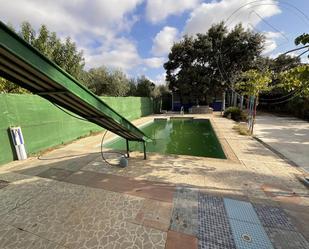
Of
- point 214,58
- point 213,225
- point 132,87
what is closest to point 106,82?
point 132,87

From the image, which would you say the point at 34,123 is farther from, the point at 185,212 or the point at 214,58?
the point at 214,58

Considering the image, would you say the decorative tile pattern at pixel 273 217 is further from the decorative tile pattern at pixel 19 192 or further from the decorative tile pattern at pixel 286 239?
A: the decorative tile pattern at pixel 19 192

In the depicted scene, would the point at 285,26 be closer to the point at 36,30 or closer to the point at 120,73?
the point at 36,30

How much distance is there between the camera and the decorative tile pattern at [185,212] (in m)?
2.29

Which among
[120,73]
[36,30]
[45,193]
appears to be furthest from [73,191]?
[120,73]

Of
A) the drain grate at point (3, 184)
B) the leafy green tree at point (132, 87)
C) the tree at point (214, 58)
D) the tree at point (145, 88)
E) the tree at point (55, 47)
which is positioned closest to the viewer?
the drain grate at point (3, 184)

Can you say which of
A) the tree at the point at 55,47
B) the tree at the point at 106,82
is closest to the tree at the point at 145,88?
the tree at the point at 106,82

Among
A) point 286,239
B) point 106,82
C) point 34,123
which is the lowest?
point 286,239

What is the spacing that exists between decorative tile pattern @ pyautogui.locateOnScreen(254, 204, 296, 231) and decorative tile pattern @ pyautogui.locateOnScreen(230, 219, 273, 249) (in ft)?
0.65

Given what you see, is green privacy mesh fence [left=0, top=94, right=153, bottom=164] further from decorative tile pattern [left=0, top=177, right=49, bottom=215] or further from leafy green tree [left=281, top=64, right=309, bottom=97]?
leafy green tree [left=281, top=64, right=309, bottom=97]

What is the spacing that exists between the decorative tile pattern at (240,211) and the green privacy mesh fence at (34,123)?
549 centimetres

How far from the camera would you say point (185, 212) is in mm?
2600

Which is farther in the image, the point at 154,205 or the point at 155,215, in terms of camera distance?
the point at 154,205

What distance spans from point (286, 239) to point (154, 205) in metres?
1.74
